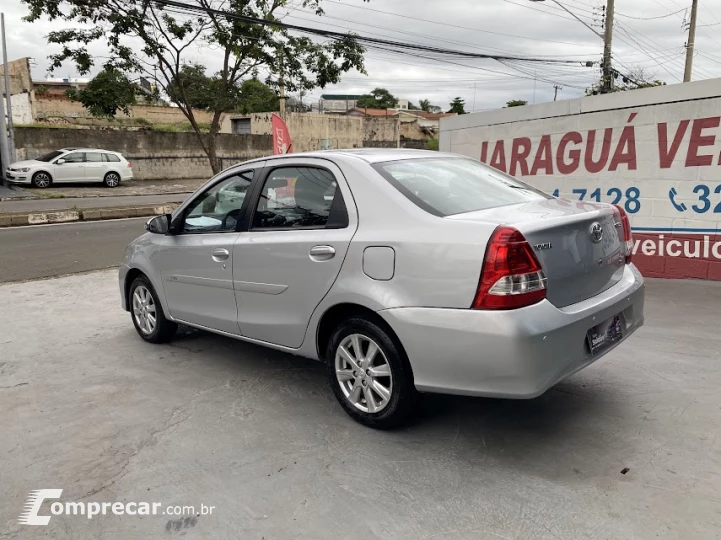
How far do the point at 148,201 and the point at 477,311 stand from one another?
18.4 metres

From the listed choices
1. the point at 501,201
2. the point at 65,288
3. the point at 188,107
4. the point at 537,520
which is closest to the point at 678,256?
the point at 501,201

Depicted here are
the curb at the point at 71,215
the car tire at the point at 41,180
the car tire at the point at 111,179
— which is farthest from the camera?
the car tire at the point at 111,179

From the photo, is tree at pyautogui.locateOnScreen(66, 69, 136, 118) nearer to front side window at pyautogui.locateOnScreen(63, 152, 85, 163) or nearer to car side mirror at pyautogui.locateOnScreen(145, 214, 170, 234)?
front side window at pyautogui.locateOnScreen(63, 152, 85, 163)

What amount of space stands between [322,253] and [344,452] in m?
1.10

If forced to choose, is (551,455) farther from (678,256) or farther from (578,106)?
(578,106)

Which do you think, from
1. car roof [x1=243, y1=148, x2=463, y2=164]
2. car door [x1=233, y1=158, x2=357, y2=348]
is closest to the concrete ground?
car door [x1=233, y1=158, x2=357, y2=348]

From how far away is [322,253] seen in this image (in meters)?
3.35

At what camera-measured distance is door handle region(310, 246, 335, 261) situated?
3309 millimetres

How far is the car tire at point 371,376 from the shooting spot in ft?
10.1

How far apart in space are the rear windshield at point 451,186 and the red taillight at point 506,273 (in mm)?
416

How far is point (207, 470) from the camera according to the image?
295cm

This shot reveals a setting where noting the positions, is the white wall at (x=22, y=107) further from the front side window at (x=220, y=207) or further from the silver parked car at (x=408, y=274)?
the silver parked car at (x=408, y=274)

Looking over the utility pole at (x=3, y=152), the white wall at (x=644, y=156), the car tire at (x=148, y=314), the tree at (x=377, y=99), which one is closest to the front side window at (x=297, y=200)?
the car tire at (x=148, y=314)

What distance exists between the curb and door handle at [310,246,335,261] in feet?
39.8
